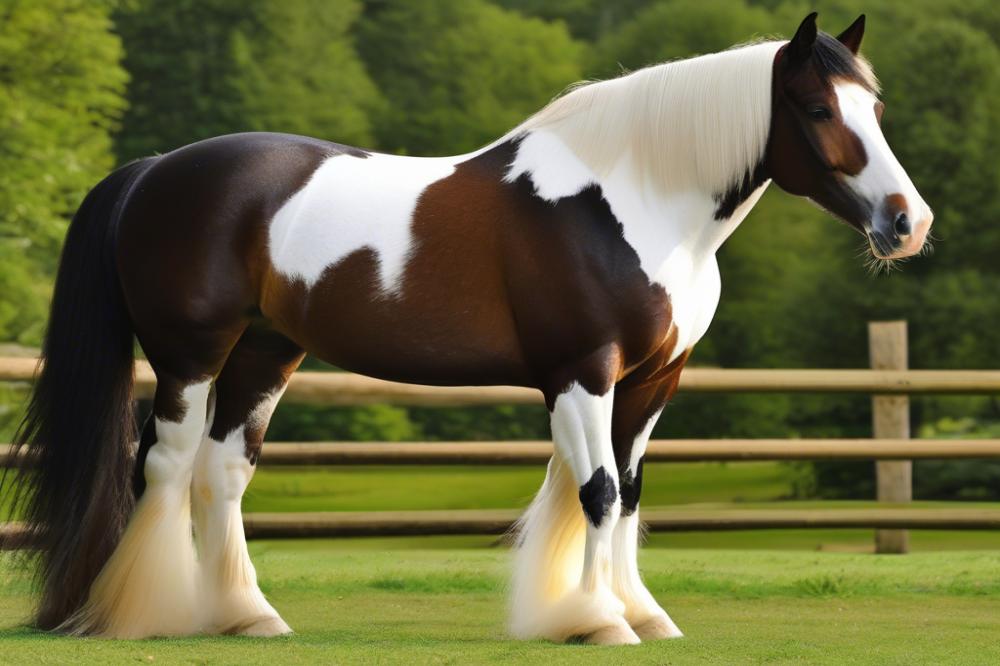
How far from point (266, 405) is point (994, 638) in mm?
2402

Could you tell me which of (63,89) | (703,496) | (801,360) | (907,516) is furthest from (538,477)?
(907,516)

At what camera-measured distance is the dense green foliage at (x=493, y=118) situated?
48.9 ft

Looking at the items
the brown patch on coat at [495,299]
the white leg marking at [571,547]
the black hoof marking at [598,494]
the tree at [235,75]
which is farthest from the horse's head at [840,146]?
the tree at [235,75]

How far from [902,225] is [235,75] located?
62.3 feet

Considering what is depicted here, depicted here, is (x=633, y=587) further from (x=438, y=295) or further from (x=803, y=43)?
(x=803, y=43)

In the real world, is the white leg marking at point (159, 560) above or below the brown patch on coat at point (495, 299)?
below

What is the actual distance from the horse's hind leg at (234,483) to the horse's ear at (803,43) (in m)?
1.79

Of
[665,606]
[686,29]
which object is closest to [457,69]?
[686,29]

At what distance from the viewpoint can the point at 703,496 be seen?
1756 cm

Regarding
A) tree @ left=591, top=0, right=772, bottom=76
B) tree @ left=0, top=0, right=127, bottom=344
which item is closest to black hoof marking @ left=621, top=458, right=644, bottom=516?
tree @ left=0, top=0, right=127, bottom=344

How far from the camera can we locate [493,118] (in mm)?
23750

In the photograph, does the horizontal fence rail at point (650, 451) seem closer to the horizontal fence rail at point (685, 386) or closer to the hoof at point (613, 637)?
the horizontal fence rail at point (685, 386)

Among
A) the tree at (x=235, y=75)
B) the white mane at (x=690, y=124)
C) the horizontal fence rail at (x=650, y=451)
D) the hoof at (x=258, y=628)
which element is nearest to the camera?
the white mane at (x=690, y=124)

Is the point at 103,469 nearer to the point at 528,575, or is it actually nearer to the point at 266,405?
the point at 266,405
